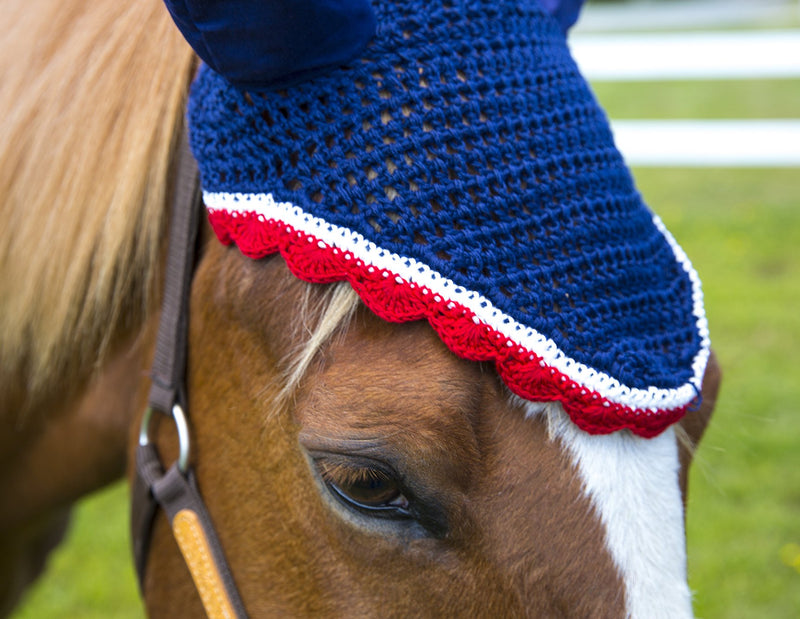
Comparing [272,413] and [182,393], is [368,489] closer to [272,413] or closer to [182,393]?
[272,413]

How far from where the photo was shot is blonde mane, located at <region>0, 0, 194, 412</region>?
1.08m

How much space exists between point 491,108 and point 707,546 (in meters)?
2.30

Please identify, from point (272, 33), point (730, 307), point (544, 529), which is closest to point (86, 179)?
point (272, 33)

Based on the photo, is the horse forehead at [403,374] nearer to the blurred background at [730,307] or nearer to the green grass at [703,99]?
the blurred background at [730,307]

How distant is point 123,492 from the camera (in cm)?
344

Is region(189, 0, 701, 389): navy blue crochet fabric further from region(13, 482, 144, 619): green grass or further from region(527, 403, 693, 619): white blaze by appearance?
region(13, 482, 144, 619): green grass

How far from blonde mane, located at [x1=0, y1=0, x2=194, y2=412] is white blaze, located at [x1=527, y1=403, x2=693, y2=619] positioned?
620 mm

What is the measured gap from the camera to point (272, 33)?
790 millimetres


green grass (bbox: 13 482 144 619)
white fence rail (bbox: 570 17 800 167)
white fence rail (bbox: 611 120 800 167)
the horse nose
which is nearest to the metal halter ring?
the horse nose

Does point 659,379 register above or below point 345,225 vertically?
below

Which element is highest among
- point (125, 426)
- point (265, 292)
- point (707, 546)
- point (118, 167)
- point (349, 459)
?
point (118, 167)

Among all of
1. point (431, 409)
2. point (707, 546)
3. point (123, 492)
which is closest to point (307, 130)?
point (431, 409)

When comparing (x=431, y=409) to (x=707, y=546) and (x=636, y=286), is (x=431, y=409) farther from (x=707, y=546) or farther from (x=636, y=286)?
(x=707, y=546)

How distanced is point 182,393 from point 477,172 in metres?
0.51
